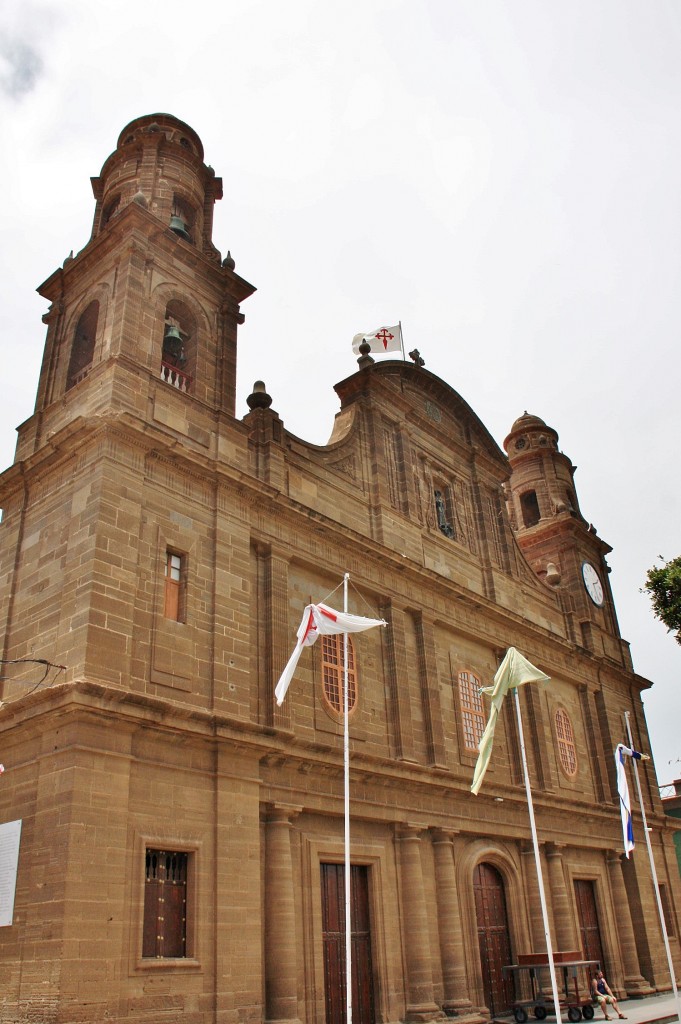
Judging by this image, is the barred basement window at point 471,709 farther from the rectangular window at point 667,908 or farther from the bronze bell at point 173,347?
the rectangular window at point 667,908

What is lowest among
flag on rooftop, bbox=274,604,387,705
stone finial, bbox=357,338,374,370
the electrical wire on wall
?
the electrical wire on wall

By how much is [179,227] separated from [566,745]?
68.8 feet

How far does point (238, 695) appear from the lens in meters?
17.5

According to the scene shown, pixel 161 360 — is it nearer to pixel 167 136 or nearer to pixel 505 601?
pixel 167 136

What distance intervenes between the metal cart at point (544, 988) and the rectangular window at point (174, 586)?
12804mm

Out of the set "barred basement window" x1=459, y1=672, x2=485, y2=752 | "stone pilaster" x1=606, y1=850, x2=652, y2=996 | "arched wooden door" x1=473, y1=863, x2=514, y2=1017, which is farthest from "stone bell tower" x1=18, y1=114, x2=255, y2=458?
"stone pilaster" x1=606, y1=850, x2=652, y2=996

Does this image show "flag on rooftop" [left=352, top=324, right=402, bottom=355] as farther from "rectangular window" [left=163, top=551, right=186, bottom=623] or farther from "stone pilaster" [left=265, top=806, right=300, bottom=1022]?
"stone pilaster" [left=265, top=806, right=300, bottom=1022]

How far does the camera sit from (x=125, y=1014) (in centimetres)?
1332

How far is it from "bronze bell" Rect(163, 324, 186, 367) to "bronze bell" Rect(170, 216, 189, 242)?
3.04 metres

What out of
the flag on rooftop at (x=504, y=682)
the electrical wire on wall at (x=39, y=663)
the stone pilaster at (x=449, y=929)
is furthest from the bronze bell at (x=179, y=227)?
the stone pilaster at (x=449, y=929)

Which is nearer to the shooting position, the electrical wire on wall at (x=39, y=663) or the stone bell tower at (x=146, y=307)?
the electrical wire on wall at (x=39, y=663)

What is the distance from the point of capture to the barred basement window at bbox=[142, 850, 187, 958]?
47.7 ft

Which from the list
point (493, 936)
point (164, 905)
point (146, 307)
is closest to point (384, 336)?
point (146, 307)

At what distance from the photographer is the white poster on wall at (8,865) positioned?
14.0m
